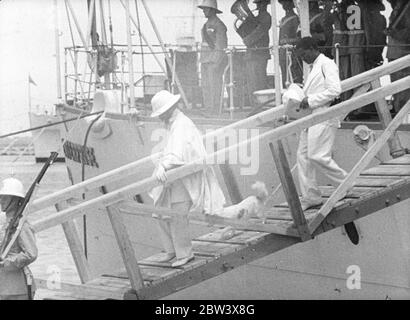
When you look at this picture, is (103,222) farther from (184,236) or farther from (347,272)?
(184,236)

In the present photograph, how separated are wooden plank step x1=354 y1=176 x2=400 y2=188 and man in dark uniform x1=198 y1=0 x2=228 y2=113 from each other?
3618 millimetres

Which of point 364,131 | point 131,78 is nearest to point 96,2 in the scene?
point 131,78

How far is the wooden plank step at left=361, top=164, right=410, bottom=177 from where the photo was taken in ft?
27.9

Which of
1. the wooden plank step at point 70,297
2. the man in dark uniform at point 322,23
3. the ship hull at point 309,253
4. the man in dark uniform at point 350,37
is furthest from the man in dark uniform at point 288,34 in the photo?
the wooden plank step at point 70,297

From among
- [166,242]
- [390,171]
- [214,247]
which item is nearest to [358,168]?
[390,171]

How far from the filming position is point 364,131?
9.51m

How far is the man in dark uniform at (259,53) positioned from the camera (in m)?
11.7

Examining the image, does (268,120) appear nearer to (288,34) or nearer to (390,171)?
(390,171)

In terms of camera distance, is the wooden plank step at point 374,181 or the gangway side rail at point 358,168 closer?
the gangway side rail at point 358,168

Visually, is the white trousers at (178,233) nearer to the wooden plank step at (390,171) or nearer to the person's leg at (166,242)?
the person's leg at (166,242)

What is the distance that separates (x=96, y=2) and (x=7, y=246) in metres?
6.65

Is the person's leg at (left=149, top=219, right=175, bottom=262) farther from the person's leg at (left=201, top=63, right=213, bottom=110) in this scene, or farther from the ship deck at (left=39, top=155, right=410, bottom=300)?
the person's leg at (left=201, top=63, right=213, bottom=110)

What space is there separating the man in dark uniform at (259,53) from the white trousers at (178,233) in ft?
11.9

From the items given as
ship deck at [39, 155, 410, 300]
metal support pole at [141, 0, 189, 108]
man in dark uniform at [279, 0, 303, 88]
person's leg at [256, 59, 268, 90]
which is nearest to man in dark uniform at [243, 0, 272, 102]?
person's leg at [256, 59, 268, 90]
